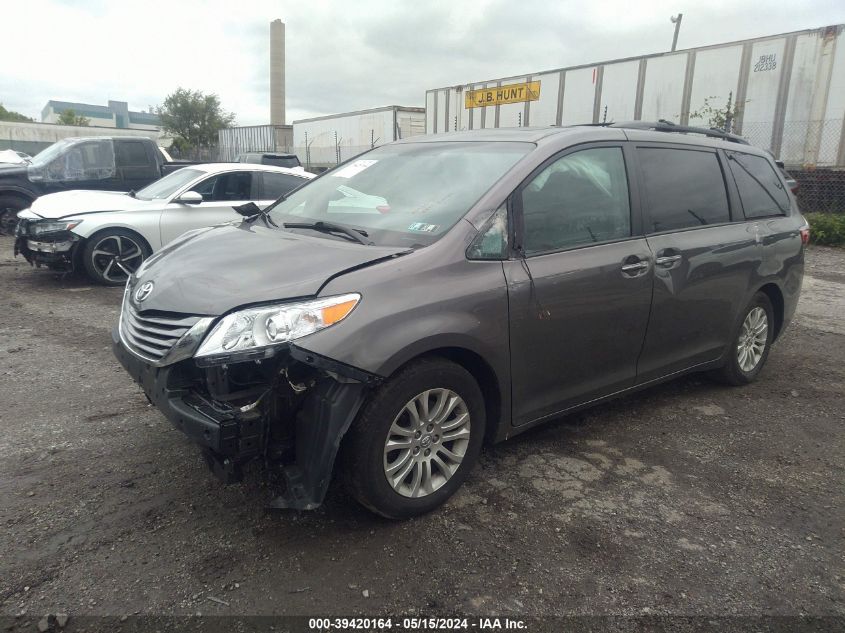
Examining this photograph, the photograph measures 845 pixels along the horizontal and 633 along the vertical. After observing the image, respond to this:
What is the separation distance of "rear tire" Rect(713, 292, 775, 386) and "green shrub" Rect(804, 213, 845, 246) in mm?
9097

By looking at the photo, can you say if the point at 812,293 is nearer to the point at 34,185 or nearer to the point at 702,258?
the point at 702,258

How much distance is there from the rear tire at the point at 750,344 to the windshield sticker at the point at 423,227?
8.53 ft

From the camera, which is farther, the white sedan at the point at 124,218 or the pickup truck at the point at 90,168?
the pickup truck at the point at 90,168

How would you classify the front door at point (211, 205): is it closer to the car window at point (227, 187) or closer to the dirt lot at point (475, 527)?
the car window at point (227, 187)

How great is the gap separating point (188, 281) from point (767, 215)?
13.2 ft

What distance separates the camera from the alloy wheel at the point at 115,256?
766 cm

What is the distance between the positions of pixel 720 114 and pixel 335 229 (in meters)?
12.7

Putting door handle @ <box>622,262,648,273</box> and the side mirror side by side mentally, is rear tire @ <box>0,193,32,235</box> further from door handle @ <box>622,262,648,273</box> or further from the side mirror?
door handle @ <box>622,262,648,273</box>

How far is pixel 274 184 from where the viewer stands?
8523mm

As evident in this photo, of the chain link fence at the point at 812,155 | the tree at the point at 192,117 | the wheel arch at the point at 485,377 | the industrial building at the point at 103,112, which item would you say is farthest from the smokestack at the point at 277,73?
the wheel arch at the point at 485,377

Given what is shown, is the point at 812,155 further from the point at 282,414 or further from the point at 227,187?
the point at 282,414

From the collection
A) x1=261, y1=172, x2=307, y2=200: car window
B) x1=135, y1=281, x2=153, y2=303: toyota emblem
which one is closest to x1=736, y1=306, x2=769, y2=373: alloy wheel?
x1=135, y1=281, x2=153, y2=303: toyota emblem

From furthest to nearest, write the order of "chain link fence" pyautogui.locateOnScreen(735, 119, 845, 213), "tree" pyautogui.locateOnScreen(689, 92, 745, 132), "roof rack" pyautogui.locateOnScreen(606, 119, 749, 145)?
"tree" pyautogui.locateOnScreen(689, 92, 745, 132) → "chain link fence" pyautogui.locateOnScreen(735, 119, 845, 213) → "roof rack" pyautogui.locateOnScreen(606, 119, 749, 145)

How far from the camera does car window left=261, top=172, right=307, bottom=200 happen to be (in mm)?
8469
